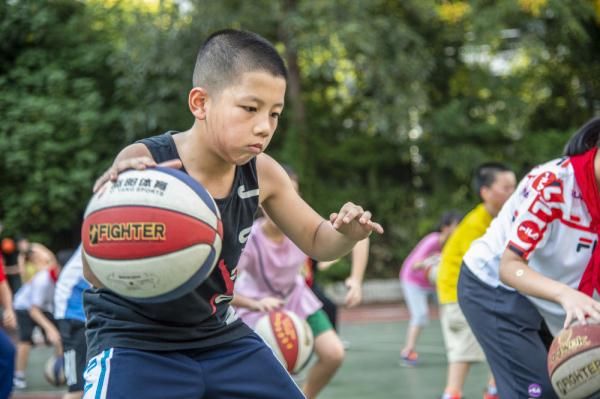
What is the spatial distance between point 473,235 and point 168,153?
4807 mm

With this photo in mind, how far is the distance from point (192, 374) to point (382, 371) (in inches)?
269

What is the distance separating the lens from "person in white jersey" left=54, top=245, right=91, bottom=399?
6.21m

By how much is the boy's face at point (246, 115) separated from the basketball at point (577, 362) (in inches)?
63.1

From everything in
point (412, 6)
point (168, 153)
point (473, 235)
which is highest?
point (412, 6)

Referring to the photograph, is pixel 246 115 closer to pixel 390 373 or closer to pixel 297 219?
pixel 297 219

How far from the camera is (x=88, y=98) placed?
2016 cm

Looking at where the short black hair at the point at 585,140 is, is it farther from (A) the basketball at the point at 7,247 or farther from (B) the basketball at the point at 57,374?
(A) the basketball at the point at 7,247

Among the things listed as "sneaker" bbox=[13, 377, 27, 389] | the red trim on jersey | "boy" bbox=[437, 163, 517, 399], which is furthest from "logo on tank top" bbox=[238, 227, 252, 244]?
"sneaker" bbox=[13, 377, 27, 389]

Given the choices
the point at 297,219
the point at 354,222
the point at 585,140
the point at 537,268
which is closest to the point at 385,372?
the point at 537,268

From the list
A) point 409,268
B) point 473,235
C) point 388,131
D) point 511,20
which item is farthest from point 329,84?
point 473,235

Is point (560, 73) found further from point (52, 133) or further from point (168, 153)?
point (168, 153)

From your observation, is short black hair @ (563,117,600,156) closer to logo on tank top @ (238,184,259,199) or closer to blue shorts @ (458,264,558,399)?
blue shorts @ (458,264,558,399)

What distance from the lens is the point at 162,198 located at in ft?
10.1

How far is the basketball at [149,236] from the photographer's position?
3033 mm
